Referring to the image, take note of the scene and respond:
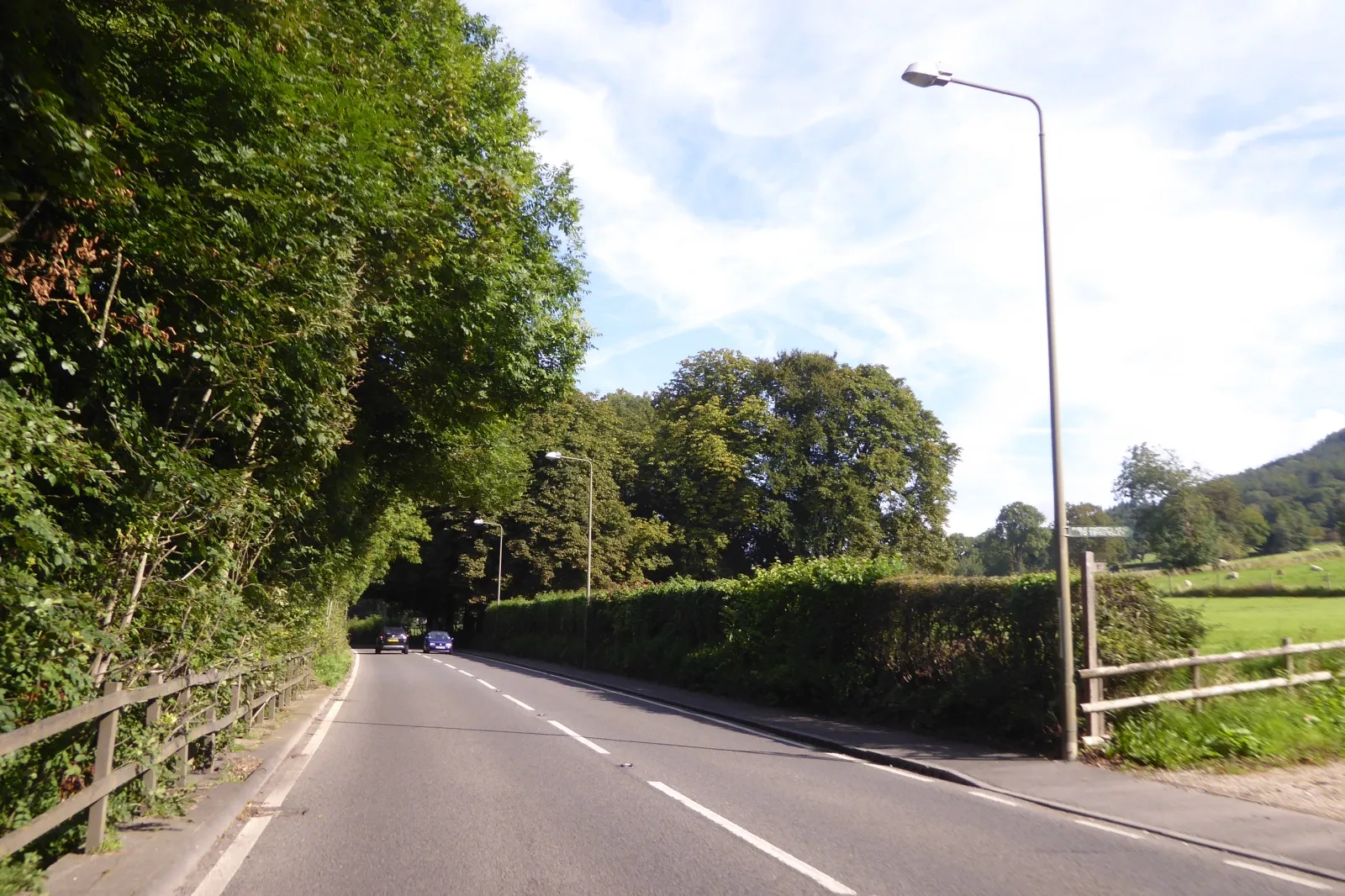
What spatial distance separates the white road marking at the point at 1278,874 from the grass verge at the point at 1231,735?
4.17m

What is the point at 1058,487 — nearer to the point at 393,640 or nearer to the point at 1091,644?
the point at 1091,644

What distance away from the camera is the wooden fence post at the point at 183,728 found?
26.4 feet

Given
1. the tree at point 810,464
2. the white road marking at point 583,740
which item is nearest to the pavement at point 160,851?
the white road marking at point 583,740

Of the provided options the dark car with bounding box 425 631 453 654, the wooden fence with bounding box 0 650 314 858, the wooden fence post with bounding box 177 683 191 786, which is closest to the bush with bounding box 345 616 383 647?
the dark car with bounding box 425 631 453 654

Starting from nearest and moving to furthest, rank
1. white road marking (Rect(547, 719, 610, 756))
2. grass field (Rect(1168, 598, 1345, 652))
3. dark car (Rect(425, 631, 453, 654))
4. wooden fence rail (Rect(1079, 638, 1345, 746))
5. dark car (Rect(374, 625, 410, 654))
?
wooden fence rail (Rect(1079, 638, 1345, 746)), white road marking (Rect(547, 719, 610, 756)), grass field (Rect(1168, 598, 1345, 652)), dark car (Rect(425, 631, 453, 654)), dark car (Rect(374, 625, 410, 654))

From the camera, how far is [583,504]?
5244cm

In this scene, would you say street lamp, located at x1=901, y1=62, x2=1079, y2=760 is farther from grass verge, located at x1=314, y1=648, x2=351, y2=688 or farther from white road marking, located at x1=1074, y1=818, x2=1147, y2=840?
grass verge, located at x1=314, y1=648, x2=351, y2=688

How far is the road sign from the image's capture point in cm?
1043

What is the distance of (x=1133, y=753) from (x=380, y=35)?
42.8 ft

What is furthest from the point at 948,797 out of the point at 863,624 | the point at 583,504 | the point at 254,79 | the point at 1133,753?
the point at 583,504

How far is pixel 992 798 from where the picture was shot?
9.49 m

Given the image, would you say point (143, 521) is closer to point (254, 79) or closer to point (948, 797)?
point (254, 79)

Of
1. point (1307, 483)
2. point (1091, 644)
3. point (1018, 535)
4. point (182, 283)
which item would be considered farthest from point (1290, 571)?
point (182, 283)

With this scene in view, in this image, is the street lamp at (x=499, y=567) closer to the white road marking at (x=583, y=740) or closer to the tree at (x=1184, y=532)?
the white road marking at (x=583, y=740)
